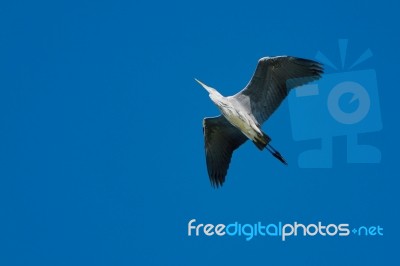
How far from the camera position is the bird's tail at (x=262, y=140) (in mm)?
15211

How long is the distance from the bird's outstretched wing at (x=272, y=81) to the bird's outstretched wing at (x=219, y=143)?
2.32 feet

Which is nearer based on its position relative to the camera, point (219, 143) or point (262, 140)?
point (262, 140)

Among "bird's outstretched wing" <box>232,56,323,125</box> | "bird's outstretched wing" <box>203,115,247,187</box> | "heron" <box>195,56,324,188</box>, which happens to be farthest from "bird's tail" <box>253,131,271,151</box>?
"bird's outstretched wing" <box>203,115,247,187</box>

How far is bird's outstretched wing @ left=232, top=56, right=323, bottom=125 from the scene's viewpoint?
49.6 feet

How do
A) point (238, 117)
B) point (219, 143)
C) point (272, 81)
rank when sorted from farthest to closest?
point (219, 143) < point (272, 81) < point (238, 117)

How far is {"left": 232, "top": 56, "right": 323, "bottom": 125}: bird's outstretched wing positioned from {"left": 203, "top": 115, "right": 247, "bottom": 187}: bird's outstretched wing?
708 mm

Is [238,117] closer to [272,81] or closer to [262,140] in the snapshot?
[262,140]

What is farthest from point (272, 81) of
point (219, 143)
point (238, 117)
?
point (219, 143)

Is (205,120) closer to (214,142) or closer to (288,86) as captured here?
(214,142)

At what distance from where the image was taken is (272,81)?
15.4 metres

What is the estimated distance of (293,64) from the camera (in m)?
15.1

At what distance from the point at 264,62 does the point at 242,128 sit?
1187 mm

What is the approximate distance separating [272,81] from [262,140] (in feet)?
3.38

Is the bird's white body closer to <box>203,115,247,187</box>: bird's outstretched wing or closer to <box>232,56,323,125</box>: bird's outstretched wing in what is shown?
<box>232,56,323,125</box>: bird's outstretched wing
